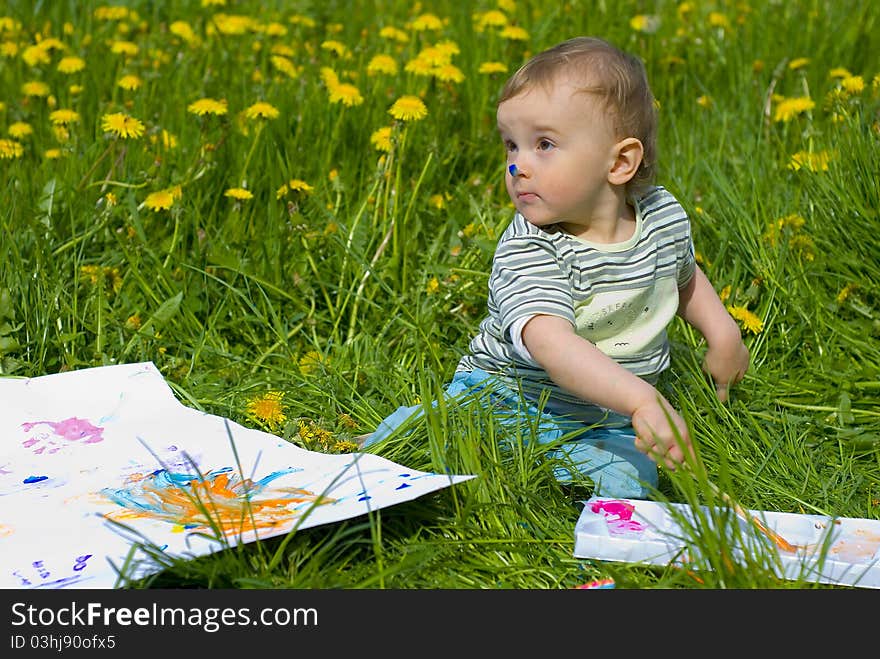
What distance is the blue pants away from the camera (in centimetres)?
184

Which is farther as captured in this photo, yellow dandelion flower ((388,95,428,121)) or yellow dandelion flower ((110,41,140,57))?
yellow dandelion flower ((110,41,140,57))

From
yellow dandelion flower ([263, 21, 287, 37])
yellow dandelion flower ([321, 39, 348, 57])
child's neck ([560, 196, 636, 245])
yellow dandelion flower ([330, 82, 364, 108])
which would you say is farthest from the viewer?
yellow dandelion flower ([263, 21, 287, 37])

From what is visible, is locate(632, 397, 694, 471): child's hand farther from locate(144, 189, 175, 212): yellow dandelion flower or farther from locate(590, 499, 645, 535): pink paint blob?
locate(144, 189, 175, 212): yellow dandelion flower

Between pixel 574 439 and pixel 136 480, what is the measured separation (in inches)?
28.1

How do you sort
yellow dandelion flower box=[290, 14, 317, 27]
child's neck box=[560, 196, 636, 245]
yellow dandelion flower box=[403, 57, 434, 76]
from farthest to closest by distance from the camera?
yellow dandelion flower box=[290, 14, 317, 27]
yellow dandelion flower box=[403, 57, 434, 76]
child's neck box=[560, 196, 636, 245]

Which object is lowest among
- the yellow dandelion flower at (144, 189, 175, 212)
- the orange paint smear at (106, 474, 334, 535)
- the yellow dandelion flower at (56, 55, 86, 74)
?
the orange paint smear at (106, 474, 334, 535)

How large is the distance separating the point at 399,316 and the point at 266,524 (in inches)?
34.0

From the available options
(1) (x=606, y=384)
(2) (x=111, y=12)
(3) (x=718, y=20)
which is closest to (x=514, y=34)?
(3) (x=718, y=20)

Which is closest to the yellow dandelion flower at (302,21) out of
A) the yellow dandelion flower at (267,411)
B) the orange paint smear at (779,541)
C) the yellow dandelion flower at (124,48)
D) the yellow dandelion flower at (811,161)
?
the yellow dandelion flower at (124,48)

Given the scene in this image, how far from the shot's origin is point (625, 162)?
6.12ft

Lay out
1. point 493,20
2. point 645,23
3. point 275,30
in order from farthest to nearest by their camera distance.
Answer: point 645,23
point 275,30
point 493,20

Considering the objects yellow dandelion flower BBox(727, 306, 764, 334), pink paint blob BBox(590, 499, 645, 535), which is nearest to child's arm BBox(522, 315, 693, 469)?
pink paint blob BBox(590, 499, 645, 535)

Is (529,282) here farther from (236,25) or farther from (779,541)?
(236,25)

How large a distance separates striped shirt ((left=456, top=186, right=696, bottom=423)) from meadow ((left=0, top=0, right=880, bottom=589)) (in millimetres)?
141
